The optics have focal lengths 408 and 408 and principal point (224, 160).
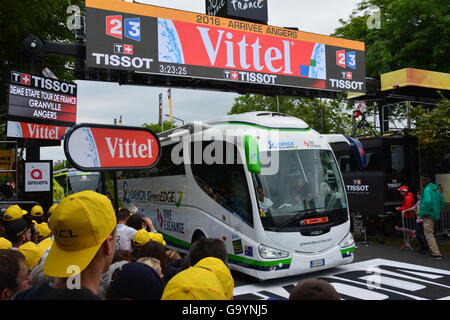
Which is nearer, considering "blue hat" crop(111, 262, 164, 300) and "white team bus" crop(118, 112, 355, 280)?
"blue hat" crop(111, 262, 164, 300)

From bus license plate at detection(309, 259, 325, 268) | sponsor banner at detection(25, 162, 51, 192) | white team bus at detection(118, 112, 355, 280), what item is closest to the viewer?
white team bus at detection(118, 112, 355, 280)

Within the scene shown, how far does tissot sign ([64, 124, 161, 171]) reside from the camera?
327 cm

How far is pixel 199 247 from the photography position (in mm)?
3760

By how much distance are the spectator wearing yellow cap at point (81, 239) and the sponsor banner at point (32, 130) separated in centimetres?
811

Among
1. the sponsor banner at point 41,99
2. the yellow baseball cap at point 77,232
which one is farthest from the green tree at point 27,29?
the yellow baseball cap at point 77,232

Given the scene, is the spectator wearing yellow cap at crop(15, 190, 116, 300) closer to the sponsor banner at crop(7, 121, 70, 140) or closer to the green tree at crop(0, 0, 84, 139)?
the sponsor banner at crop(7, 121, 70, 140)

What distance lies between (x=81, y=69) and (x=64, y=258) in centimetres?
1229

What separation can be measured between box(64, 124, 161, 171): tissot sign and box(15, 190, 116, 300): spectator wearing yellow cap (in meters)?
1.25

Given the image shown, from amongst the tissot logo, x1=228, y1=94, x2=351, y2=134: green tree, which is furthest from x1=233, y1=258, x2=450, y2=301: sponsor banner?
x1=228, y1=94, x2=351, y2=134: green tree

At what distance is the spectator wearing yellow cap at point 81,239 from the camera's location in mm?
2014

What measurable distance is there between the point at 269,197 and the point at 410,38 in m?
16.0

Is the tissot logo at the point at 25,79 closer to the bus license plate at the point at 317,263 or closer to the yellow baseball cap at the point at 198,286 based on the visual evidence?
the bus license plate at the point at 317,263

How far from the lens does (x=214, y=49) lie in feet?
46.0
